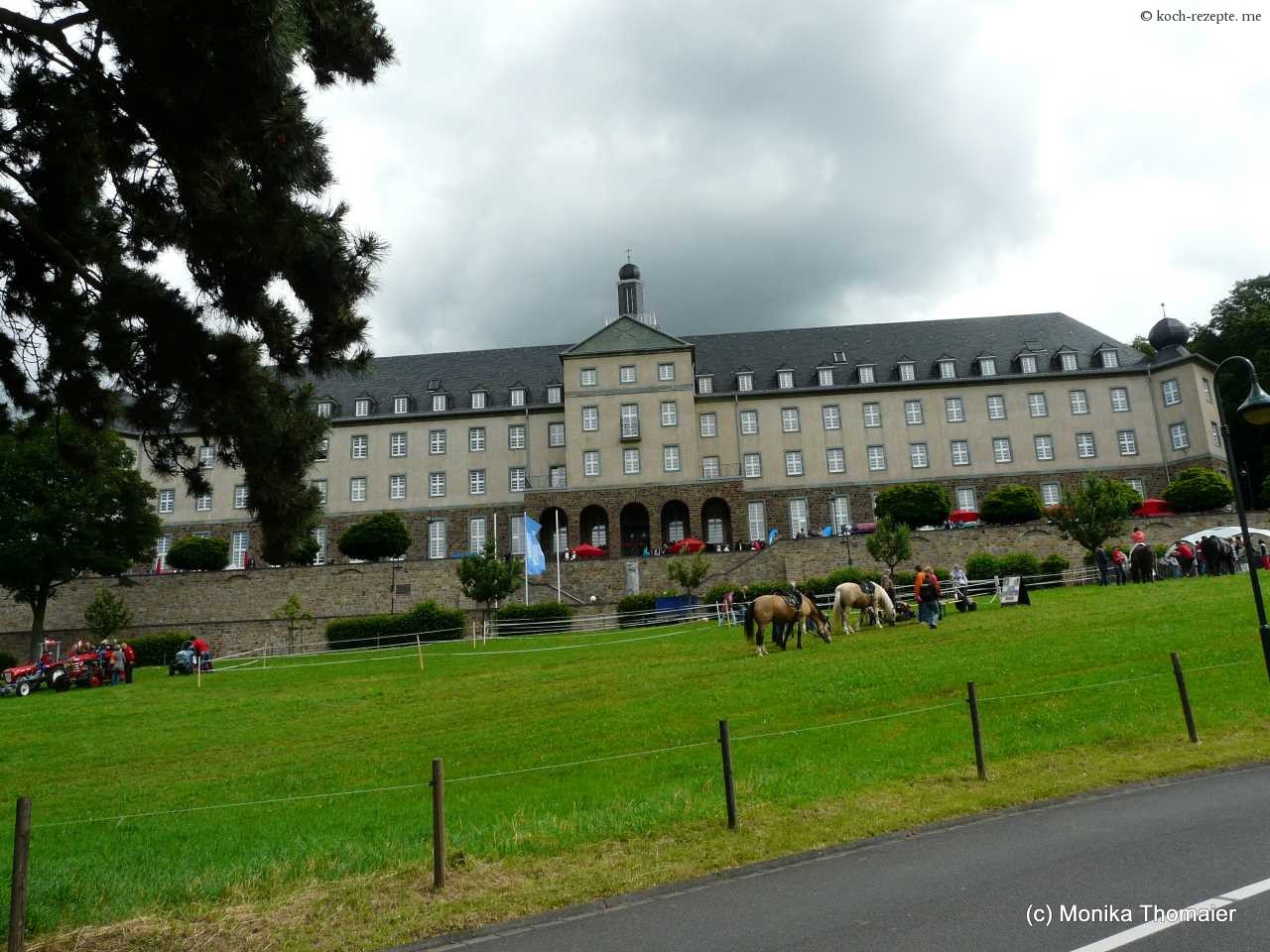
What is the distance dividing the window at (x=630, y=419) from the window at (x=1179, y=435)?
33252 mm

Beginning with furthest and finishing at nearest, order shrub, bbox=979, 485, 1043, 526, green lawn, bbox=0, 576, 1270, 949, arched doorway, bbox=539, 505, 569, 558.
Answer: arched doorway, bbox=539, 505, 569, 558
shrub, bbox=979, 485, 1043, 526
green lawn, bbox=0, 576, 1270, 949

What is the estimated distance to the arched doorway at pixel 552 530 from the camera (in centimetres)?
5388

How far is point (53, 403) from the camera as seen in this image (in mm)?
9148

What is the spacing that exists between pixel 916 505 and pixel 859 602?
24.1 meters

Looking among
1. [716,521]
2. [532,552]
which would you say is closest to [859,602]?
[532,552]

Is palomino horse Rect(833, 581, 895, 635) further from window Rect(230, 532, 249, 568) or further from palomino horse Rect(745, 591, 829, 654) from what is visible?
window Rect(230, 532, 249, 568)

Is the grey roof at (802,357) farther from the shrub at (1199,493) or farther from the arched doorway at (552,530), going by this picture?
the shrub at (1199,493)

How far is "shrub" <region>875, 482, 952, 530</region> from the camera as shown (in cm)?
4644

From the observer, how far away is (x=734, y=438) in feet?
193

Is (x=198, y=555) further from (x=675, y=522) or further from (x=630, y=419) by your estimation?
(x=675, y=522)

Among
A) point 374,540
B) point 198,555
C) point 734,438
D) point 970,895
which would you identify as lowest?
point 970,895

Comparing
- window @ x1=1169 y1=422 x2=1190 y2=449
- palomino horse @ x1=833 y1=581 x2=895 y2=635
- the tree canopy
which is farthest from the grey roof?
the tree canopy

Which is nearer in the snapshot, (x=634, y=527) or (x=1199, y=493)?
(x=1199, y=493)

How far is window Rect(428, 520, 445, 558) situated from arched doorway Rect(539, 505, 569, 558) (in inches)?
285
